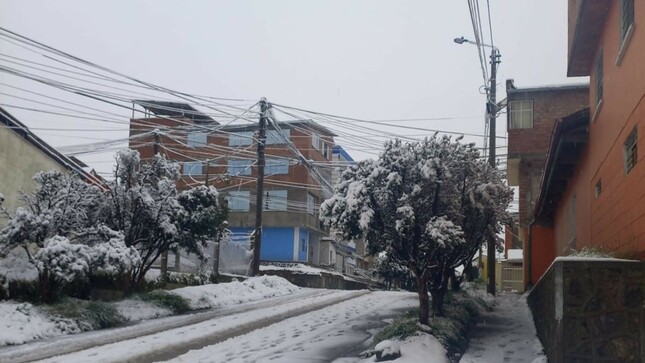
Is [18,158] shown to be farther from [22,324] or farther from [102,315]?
[22,324]

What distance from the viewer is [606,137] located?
12.3 meters

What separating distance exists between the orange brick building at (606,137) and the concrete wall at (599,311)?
1.54 ft

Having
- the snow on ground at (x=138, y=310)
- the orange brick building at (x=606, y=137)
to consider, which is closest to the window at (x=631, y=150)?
the orange brick building at (x=606, y=137)

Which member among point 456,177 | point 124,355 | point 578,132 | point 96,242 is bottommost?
point 124,355

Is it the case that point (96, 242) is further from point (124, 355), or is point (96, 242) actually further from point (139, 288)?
point (124, 355)

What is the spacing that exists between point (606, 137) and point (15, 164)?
19.1 meters

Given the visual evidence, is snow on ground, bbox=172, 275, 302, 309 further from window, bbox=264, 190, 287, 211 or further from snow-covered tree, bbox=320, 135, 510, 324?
window, bbox=264, 190, 287, 211

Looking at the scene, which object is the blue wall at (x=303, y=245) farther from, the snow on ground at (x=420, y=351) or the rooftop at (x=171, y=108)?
the snow on ground at (x=420, y=351)

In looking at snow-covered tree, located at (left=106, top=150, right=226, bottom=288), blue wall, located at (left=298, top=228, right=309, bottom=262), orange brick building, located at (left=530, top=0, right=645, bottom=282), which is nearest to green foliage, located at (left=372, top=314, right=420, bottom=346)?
orange brick building, located at (left=530, top=0, right=645, bottom=282)

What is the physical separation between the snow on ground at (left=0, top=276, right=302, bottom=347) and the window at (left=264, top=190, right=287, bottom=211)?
73.7 ft

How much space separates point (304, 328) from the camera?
15375mm

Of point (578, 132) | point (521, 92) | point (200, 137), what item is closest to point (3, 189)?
point (578, 132)

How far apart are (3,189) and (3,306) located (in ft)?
30.8

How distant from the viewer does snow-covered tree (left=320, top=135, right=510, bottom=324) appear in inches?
520
